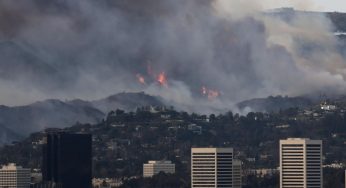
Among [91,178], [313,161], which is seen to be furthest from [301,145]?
[91,178]

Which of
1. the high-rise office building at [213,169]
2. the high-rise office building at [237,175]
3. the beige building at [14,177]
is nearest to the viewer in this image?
the high-rise office building at [213,169]

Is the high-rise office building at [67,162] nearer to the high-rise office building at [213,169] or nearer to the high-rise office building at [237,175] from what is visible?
the high-rise office building at [213,169]

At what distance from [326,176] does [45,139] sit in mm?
20136

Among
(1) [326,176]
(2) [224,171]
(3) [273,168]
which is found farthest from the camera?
(3) [273,168]

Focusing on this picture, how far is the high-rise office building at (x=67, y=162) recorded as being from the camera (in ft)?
597

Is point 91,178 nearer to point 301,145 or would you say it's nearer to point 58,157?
point 58,157

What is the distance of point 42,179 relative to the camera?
186875 millimetres

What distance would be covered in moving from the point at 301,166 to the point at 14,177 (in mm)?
24119

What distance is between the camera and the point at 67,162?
182m

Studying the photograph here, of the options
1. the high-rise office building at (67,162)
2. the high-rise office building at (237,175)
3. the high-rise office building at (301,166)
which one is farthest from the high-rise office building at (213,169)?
the high-rise office building at (67,162)

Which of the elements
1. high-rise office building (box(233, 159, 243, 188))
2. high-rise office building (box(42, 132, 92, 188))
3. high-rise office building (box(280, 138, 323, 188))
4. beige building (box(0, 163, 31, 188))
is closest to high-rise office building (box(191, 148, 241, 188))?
high-rise office building (box(233, 159, 243, 188))

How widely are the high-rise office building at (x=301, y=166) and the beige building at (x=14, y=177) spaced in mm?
19450

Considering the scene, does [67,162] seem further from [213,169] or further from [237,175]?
[213,169]

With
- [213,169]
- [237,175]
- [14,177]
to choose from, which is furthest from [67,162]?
[213,169]
